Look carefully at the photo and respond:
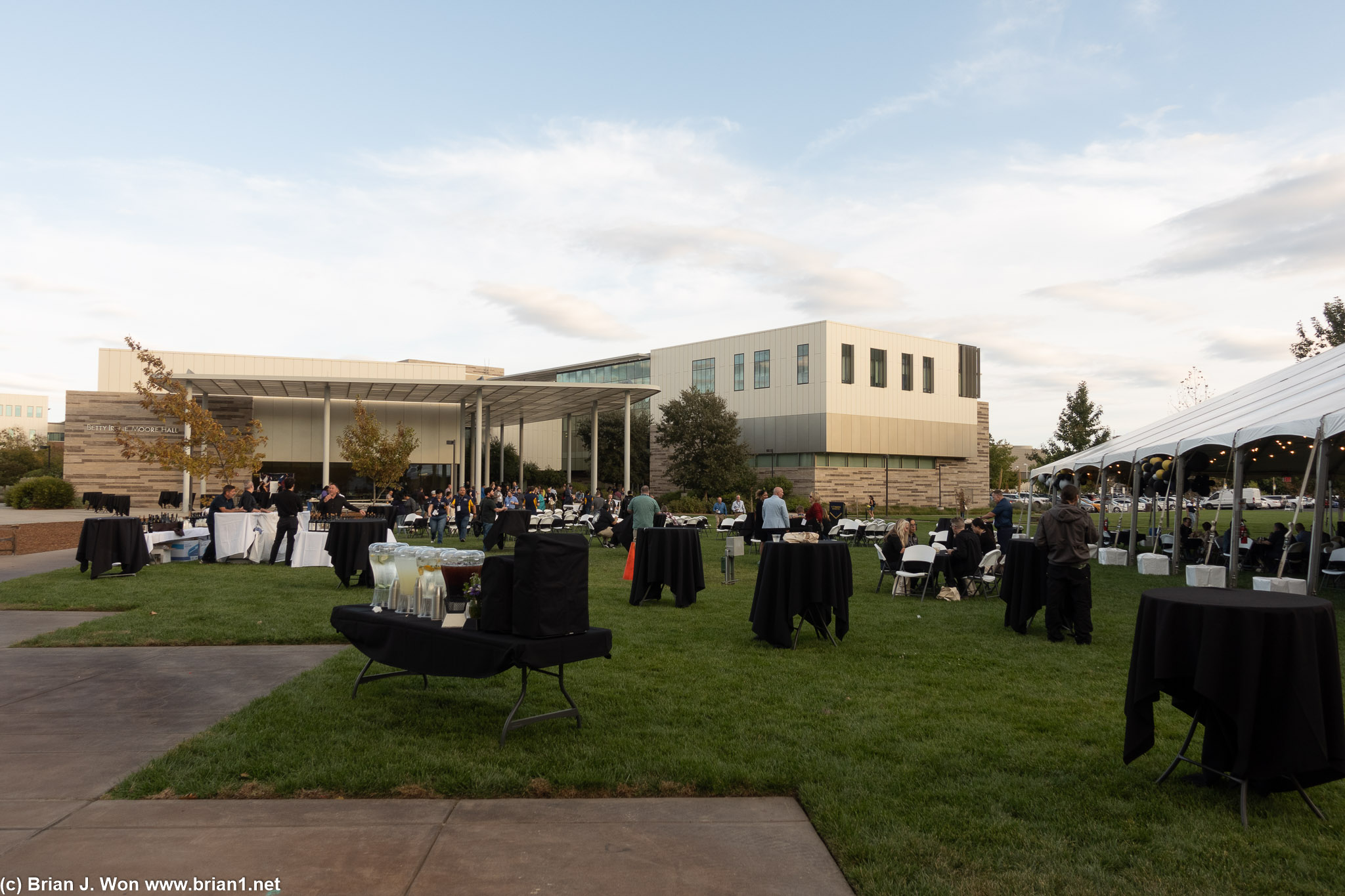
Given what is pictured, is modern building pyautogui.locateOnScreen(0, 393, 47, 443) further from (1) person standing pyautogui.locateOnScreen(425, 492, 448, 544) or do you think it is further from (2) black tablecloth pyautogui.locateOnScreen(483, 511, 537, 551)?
(2) black tablecloth pyautogui.locateOnScreen(483, 511, 537, 551)

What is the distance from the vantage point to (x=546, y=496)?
36406 millimetres

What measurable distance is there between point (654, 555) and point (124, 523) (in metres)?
8.39

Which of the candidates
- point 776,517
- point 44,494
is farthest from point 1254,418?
point 44,494

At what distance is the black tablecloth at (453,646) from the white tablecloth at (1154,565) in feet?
48.8

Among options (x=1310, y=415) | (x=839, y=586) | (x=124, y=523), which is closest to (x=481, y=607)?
(x=839, y=586)

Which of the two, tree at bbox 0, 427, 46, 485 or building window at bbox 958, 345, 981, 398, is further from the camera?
tree at bbox 0, 427, 46, 485

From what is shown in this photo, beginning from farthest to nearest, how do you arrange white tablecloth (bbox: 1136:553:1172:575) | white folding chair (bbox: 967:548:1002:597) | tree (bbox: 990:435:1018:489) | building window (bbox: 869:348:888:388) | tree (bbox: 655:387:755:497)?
tree (bbox: 990:435:1018:489), building window (bbox: 869:348:888:388), tree (bbox: 655:387:755:497), white tablecloth (bbox: 1136:553:1172:575), white folding chair (bbox: 967:548:1002:597)

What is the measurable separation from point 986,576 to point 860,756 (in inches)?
348

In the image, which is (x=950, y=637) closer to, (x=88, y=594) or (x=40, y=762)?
(x=40, y=762)

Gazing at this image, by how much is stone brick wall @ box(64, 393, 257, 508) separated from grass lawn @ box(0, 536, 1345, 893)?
104 feet

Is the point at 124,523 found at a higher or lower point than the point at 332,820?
higher

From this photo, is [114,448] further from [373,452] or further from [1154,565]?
[1154,565]

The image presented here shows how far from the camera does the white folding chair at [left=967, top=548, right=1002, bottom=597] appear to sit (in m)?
12.7

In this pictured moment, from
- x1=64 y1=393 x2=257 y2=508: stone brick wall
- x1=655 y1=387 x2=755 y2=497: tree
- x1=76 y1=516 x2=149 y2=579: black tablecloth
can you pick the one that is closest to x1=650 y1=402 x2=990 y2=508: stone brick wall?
x1=655 y1=387 x2=755 y2=497: tree
